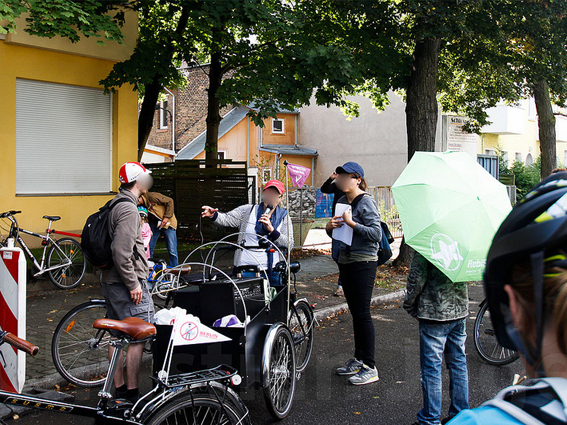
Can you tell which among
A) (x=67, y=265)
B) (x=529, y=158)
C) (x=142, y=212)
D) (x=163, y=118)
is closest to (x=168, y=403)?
(x=142, y=212)

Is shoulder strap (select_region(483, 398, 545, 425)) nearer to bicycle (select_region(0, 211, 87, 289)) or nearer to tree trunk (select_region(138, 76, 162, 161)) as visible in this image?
bicycle (select_region(0, 211, 87, 289))

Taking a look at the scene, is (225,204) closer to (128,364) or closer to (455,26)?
(455,26)

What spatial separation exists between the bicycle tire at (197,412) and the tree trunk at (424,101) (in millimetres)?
8830

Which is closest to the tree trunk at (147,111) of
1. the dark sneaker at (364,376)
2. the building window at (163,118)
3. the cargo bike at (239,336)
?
the cargo bike at (239,336)

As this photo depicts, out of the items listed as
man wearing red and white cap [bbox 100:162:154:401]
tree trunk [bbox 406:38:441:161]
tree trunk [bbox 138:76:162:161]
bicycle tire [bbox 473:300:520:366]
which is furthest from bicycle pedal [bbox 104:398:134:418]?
tree trunk [bbox 138:76:162:161]

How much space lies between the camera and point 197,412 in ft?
9.66

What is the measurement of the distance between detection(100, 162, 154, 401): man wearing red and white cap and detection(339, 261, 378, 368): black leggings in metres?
1.92

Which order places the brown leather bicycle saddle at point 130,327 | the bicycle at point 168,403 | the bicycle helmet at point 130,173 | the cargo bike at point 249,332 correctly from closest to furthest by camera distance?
the bicycle at point 168,403 → the brown leather bicycle saddle at point 130,327 → the cargo bike at point 249,332 → the bicycle helmet at point 130,173

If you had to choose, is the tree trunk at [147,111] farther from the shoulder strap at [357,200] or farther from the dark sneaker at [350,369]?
the dark sneaker at [350,369]

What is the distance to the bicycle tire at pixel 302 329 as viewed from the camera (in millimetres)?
5238

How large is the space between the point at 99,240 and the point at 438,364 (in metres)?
2.71

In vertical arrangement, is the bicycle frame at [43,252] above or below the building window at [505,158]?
below

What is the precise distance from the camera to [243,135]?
107 feet

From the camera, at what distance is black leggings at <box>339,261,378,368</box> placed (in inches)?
198
